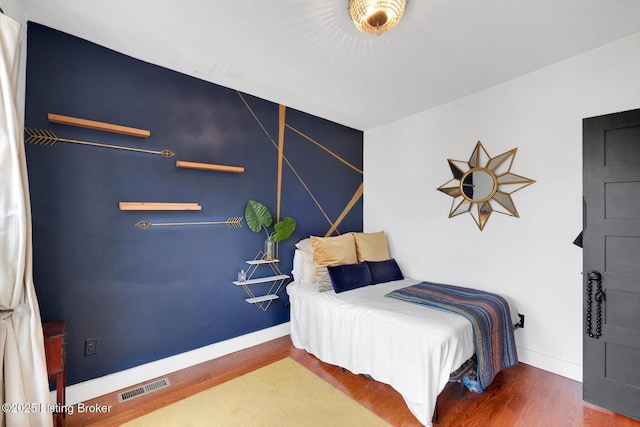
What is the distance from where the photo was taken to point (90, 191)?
2090mm

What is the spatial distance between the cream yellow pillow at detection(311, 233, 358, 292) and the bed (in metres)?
0.01

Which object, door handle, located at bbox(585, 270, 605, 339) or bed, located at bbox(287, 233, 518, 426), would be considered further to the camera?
door handle, located at bbox(585, 270, 605, 339)

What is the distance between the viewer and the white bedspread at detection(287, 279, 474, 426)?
1.76 m

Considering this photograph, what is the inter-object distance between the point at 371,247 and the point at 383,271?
36cm

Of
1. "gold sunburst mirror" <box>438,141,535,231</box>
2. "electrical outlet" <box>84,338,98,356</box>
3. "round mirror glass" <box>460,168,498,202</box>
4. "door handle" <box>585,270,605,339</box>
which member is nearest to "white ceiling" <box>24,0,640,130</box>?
"gold sunburst mirror" <box>438,141,535,231</box>

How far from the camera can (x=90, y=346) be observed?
2053 millimetres

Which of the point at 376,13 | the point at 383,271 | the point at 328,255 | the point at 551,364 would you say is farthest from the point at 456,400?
the point at 376,13

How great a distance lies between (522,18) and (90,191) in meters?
3.28

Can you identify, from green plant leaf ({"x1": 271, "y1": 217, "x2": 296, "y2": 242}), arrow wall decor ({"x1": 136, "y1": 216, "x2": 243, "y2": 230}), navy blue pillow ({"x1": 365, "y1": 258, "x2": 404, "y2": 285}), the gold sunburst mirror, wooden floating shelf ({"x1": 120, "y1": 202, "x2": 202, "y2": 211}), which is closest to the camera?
wooden floating shelf ({"x1": 120, "y1": 202, "x2": 202, "y2": 211})

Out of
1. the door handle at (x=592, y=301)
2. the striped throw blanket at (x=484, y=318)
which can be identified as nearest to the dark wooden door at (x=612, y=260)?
the door handle at (x=592, y=301)

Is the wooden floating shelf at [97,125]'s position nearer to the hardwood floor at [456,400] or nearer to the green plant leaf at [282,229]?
the green plant leaf at [282,229]

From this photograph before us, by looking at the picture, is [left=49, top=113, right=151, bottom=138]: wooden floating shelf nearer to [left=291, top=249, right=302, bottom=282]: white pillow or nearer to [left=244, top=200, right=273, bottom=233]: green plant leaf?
[left=244, top=200, right=273, bottom=233]: green plant leaf

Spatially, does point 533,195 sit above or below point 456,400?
above

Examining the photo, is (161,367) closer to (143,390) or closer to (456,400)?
(143,390)
